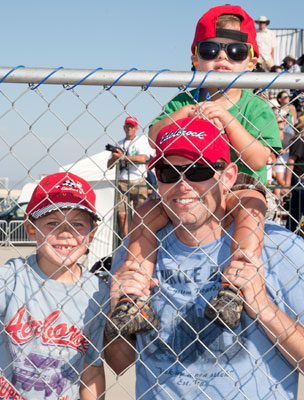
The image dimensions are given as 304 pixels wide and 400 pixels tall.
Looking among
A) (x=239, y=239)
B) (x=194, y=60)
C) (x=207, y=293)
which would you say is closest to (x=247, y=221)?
(x=239, y=239)

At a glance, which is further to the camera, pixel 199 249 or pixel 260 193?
pixel 260 193

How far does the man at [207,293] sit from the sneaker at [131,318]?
43mm

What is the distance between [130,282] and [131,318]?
0.17 m

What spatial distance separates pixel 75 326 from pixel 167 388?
1.47 feet

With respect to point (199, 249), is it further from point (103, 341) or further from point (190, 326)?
point (103, 341)

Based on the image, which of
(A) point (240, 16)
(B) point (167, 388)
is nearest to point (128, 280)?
(B) point (167, 388)

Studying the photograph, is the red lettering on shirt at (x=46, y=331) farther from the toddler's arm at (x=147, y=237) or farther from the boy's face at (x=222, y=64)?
the boy's face at (x=222, y=64)

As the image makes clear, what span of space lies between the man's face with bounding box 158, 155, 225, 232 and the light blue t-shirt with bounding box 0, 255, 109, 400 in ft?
1.54

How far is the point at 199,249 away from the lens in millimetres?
2328

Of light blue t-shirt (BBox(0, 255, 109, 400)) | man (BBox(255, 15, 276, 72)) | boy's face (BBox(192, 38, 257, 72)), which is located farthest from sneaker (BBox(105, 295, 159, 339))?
man (BBox(255, 15, 276, 72))

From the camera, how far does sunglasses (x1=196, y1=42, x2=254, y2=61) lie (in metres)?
2.89

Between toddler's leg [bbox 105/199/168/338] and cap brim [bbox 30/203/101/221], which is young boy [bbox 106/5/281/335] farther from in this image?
cap brim [bbox 30/203/101/221]

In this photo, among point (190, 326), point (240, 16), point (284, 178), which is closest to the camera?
point (190, 326)

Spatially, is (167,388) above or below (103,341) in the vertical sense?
below
